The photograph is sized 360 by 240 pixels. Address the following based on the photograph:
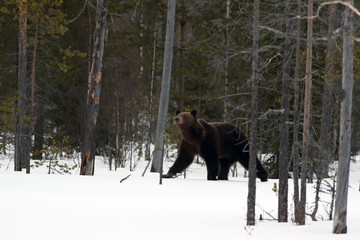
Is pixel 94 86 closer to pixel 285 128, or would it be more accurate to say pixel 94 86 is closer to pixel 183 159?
pixel 183 159

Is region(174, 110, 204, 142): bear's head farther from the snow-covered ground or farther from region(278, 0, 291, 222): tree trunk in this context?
region(278, 0, 291, 222): tree trunk

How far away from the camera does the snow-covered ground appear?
8.51 m

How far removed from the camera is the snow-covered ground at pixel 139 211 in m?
8.51

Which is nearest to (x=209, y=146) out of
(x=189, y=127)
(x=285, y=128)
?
(x=189, y=127)

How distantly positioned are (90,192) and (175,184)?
291cm

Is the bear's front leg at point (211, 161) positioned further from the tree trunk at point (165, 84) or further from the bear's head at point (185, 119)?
the tree trunk at point (165, 84)

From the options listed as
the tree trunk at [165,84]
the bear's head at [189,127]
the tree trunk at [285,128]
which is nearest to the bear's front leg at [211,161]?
the bear's head at [189,127]

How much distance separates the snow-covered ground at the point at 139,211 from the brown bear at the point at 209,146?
31.4 inches

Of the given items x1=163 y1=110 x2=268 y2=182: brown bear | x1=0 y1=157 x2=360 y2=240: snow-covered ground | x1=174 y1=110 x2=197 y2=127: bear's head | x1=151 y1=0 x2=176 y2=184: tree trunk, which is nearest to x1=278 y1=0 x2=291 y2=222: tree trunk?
x1=0 y1=157 x2=360 y2=240: snow-covered ground

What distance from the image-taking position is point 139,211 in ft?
35.2

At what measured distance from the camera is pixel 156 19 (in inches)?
1014

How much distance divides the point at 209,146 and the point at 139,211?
581 centimetres

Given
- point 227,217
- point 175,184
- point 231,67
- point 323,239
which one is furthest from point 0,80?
point 323,239

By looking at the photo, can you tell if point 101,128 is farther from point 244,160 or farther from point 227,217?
point 227,217
